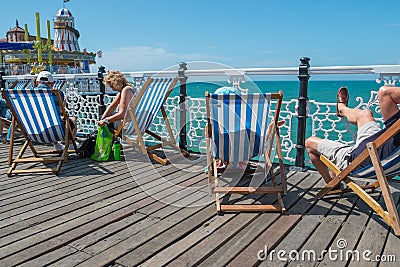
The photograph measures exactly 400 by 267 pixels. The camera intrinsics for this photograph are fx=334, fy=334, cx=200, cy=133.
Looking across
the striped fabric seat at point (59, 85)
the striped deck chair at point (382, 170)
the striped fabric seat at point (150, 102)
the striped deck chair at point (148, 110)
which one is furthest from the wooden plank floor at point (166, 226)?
the striped fabric seat at point (59, 85)

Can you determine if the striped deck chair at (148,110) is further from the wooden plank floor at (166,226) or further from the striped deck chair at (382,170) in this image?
the striped deck chair at (382,170)

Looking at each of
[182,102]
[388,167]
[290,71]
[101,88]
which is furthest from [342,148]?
[101,88]

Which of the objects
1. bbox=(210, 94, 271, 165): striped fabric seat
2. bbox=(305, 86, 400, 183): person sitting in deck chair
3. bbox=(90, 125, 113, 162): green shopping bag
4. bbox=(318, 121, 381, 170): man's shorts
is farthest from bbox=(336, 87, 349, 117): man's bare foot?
bbox=(90, 125, 113, 162): green shopping bag

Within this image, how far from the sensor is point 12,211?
2.75 meters

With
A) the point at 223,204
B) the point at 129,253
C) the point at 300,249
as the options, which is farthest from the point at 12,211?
the point at 300,249

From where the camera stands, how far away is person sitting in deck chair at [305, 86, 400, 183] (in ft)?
7.57

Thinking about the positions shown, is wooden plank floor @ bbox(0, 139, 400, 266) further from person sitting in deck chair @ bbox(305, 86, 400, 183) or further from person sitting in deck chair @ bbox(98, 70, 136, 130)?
person sitting in deck chair @ bbox(98, 70, 136, 130)

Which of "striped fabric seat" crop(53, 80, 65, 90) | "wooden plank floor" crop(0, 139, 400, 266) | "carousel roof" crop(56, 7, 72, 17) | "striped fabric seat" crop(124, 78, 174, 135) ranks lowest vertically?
"wooden plank floor" crop(0, 139, 400, 266)

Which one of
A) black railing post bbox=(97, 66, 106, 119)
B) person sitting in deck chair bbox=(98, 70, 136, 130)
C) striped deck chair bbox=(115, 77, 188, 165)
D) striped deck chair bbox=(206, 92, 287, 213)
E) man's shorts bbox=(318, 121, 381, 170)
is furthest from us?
black railing post bbox=(97, 66, 106, 119)

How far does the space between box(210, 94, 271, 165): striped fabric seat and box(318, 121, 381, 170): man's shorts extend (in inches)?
20.8

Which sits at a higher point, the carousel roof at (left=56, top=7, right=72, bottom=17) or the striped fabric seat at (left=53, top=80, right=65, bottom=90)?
the carousel roof at (left=56, top=7, right=72, bottom=17)

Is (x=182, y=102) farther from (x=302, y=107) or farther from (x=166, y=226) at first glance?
(x=166, y=226)

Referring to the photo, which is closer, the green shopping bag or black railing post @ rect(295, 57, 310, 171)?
black railing post @ rect(295, 57, 310, 171)

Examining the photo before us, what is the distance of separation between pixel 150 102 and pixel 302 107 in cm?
187
